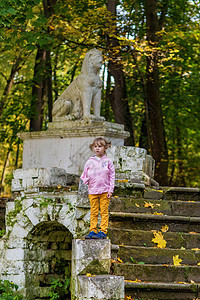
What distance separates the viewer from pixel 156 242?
6.06m

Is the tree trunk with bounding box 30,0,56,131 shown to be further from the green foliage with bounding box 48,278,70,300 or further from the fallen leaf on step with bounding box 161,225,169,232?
the fallen leaf on step with bounding box 161,225,169,232

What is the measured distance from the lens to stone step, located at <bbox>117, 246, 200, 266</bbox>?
5738mm

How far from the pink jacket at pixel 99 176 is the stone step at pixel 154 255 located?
0.86m

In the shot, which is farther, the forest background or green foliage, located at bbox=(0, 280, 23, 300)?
the forest background

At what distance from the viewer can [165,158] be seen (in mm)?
14305

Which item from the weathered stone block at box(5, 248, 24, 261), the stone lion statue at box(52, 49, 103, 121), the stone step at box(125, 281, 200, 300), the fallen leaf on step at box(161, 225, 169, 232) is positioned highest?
the stone lion statue at box(52, 49, 103, 121)

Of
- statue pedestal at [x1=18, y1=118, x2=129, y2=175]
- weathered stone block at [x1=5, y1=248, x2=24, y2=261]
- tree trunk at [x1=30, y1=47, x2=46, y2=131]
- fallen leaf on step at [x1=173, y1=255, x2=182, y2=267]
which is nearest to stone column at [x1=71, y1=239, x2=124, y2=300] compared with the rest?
fallen leaf on step at [x1=173, y1=255, x2=182, y2=267]

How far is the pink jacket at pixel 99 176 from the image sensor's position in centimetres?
555

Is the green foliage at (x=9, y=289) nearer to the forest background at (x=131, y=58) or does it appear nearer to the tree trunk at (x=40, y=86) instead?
the forest background at (x=131, y=58)

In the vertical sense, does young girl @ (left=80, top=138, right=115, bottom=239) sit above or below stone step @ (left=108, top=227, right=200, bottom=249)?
above

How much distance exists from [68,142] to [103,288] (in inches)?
205

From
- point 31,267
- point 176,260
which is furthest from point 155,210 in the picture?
point 31,267

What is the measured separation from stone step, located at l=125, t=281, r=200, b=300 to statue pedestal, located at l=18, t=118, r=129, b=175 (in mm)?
4199

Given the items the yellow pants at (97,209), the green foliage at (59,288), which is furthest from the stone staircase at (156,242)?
the green foliage at (59,288)
